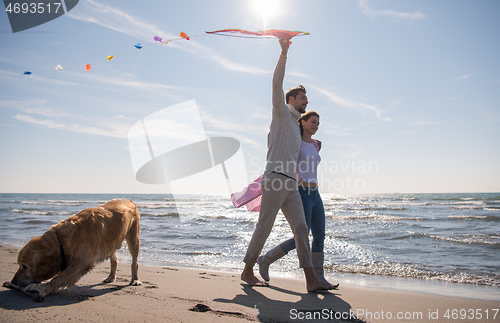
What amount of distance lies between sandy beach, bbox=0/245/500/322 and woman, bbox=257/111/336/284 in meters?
0.38

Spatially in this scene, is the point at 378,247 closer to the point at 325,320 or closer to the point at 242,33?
the point at 325,320

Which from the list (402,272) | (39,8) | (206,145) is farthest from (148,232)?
(402,272)

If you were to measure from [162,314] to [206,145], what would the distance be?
3932 millimetres

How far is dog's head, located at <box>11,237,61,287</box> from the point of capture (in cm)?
243

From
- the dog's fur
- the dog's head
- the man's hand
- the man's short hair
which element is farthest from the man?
the dog's head

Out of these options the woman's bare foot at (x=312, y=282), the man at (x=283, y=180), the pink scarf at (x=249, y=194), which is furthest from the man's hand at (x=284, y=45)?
the woman's bare foot at (x=312, y=282)

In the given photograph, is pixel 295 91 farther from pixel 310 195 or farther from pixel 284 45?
pixel 310 195

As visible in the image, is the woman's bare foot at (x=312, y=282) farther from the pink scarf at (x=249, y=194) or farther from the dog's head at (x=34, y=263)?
the dog's head at (x=34, y=263)

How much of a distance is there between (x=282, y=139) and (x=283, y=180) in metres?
0.45

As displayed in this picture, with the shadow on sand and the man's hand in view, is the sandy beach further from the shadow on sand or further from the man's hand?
the man's hand

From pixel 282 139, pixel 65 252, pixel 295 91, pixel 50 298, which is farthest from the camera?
pixel 295 91

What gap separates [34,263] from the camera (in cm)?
243

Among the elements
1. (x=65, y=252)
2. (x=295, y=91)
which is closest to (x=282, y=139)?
(x=295, y=91)

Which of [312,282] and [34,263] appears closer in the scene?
[34,263]
